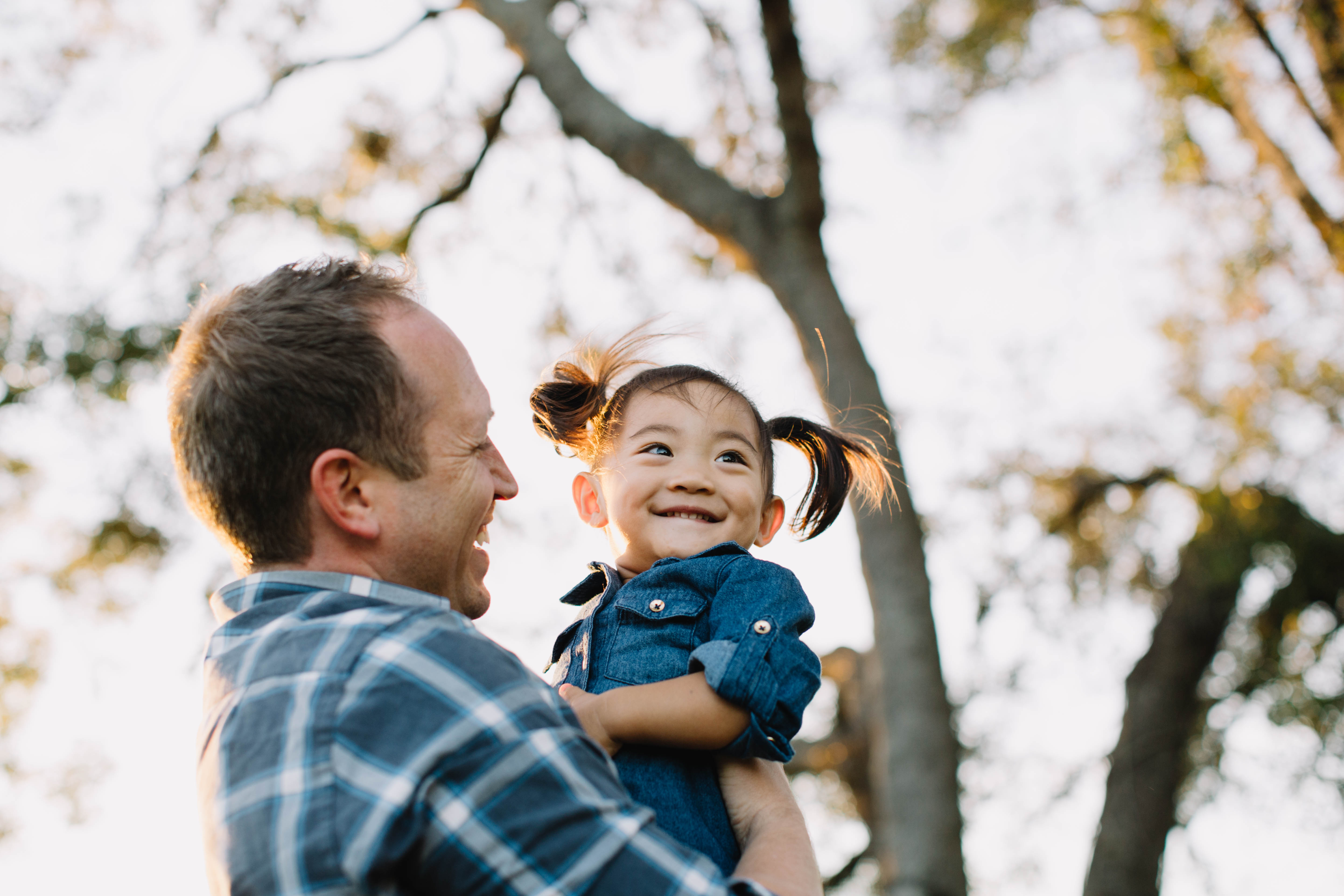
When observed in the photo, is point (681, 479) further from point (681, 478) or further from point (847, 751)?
point (847, 751)

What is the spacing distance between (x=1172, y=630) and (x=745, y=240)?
4.02m

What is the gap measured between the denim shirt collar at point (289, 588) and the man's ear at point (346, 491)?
0.23 feet

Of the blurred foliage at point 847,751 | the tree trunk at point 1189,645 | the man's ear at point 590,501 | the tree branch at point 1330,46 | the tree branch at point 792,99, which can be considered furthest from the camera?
the blurred foliage at point 847,751

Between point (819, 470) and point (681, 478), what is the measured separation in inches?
24.0

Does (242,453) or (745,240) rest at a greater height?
(745,240)

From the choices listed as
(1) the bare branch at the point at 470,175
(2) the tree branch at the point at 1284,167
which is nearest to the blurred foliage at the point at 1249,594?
(2) the tree branch at the point at 1284,167

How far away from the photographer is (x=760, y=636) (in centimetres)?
171

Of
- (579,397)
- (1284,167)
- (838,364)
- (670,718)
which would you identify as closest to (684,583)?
(670,718)

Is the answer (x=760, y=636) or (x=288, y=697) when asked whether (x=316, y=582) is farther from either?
(x=760, y=636)

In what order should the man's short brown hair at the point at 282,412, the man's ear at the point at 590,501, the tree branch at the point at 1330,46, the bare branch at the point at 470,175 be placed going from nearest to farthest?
the man's short brown hair at the point at 282,412 < the man's ear at the point at 590,501 < the tree branch at the point at 1330,46 < the bare branch at the point at 470,175

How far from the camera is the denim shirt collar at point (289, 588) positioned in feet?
5.01

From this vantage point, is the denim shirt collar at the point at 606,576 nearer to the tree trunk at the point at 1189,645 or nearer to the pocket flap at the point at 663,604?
the pocket flap at the point at 663,604

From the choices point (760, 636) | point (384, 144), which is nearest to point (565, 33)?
point (384, 144)

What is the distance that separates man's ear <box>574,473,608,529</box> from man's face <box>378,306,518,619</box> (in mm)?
448
